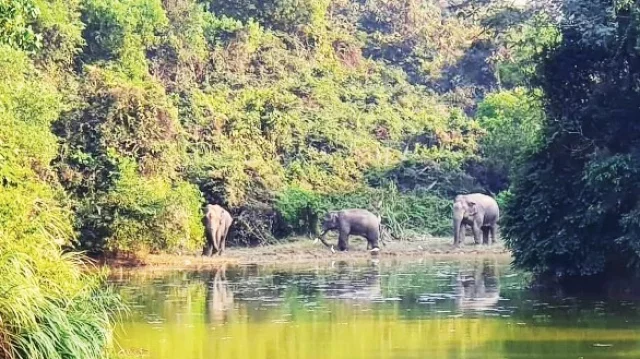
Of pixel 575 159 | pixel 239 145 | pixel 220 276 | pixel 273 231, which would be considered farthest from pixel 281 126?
pixel 575 159

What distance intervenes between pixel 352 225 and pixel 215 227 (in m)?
3.89

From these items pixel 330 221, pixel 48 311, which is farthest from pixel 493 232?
pixel 48 311

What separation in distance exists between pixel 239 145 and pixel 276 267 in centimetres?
1019

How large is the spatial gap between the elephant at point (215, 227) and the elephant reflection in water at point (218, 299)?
4.70 metres

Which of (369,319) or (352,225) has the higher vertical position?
(352,225)

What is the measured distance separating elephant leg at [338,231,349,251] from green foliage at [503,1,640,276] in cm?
1224

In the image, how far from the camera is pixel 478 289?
2064 cm

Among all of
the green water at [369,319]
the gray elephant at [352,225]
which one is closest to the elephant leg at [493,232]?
the gray elephant at [352,225]

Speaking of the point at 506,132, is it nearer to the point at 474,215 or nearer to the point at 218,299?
the point at 474,215

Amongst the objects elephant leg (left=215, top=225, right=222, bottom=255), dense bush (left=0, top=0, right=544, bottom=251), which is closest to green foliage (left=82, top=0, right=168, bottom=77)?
dense bush (left=0, top=0, right=544, bottom=251)

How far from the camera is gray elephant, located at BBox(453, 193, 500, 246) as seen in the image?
3228 centimetres

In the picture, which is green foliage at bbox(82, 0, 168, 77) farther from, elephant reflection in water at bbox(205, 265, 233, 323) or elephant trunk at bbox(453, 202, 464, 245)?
elephant reflection in water at bbox(205, 265, 233, 323)

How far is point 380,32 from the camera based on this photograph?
55.8 metres

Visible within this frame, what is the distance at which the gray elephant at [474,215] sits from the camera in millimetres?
32281
